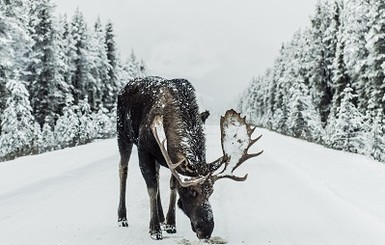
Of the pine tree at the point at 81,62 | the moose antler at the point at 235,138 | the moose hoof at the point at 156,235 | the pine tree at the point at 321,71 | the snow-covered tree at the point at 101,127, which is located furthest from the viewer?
the pine tree at the point at 81,62

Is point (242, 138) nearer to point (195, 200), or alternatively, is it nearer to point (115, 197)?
point (195, 200)

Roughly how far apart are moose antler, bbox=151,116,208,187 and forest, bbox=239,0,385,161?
1733 cm

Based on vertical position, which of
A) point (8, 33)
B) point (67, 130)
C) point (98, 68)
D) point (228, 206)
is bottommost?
point (67, 130)

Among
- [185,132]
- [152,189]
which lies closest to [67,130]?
[152,189]

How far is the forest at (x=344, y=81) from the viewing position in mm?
21984

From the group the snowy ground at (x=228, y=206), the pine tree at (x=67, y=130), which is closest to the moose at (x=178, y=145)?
the snowy ground at (x=228, y=206)

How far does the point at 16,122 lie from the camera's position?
2684 cm

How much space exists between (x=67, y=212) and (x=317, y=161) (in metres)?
8.93

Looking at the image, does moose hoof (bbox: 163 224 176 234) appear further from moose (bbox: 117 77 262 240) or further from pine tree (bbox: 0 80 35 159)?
pine tree (bbox: 0 80 35 159)

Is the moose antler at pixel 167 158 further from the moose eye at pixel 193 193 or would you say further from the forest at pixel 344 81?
the forest at pixel 344 81

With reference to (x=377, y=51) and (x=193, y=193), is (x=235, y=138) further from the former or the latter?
(x=377, y=51)

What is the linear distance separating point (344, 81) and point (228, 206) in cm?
3488

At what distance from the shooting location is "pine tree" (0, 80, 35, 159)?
26000 millimetres

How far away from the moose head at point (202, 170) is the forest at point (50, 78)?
14260 mm
